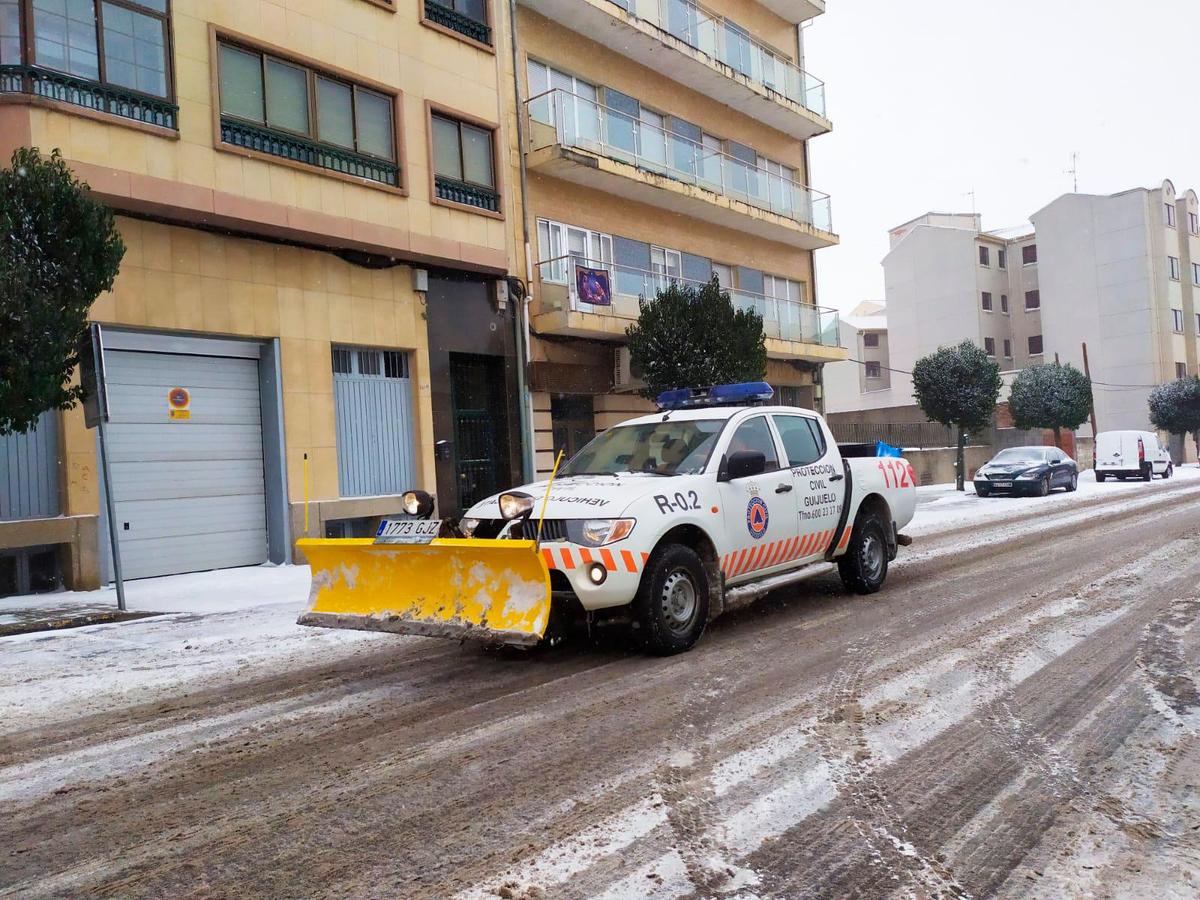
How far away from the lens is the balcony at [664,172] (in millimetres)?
18203

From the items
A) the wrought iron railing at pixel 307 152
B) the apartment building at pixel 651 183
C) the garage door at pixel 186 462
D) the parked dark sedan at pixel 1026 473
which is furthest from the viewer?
the parked dark sedan at pixel 1026 473

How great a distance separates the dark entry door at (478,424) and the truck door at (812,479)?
9621mm

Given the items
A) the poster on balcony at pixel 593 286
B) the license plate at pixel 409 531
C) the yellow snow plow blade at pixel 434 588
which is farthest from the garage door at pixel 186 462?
the license plate at pixel 409 531

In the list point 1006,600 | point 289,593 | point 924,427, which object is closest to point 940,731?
point 1006,600

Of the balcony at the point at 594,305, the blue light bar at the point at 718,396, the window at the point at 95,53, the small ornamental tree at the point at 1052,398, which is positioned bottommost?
the blue light bar at the point at 718,396

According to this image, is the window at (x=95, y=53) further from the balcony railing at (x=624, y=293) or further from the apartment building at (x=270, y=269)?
the balcony railing at (x=624, y=293)

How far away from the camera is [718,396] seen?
820cm

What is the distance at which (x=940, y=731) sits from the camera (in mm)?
4480

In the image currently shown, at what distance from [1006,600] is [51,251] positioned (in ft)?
30.0

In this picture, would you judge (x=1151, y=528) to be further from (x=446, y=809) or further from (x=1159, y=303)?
(x=1159, y=303)

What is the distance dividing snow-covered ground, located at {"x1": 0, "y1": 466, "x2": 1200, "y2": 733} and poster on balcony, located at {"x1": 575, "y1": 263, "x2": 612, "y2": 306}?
826 centimetres

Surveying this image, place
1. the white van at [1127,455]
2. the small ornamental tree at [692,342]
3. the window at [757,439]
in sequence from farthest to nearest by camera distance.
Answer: the white van at [1127,455] < the small ornamental tree at [692,342] < the window at [757,439]

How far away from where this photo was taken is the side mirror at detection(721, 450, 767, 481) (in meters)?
6.77

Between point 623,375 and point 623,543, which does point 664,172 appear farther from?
point 623,543
